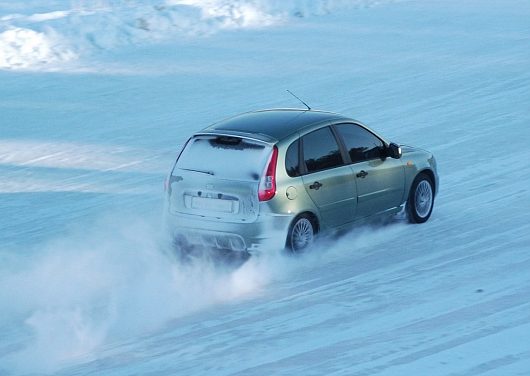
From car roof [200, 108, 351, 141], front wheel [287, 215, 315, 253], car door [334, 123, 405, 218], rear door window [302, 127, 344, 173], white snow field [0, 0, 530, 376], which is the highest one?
car roof [200, 108, 351, 141]

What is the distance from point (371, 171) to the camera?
12.0 metres

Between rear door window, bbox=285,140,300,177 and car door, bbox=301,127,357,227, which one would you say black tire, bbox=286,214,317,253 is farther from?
rear door window, bbox=285,140,300,177

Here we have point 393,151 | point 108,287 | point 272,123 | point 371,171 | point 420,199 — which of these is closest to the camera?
point 108,287

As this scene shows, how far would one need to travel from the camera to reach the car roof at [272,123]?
11078mm

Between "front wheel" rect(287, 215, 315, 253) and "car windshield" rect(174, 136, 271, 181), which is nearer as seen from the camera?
"car windshield" rect(174, 136, 271, 181)

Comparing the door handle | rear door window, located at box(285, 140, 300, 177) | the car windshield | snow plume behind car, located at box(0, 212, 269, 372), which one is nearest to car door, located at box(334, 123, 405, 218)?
the door handle

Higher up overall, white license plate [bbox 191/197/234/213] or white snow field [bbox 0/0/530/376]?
white license plate [bbox 191/197/234/213]

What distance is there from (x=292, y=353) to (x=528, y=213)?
503 cm

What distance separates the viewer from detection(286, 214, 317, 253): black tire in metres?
11.0

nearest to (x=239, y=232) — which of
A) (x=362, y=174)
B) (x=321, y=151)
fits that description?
(x=321, y=151)

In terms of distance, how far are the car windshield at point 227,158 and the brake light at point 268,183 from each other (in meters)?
0.06

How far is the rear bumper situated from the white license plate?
0.11 m

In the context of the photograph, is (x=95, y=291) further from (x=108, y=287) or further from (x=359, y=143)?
(x=359, y=143)

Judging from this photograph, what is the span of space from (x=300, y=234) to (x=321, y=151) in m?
0.92
